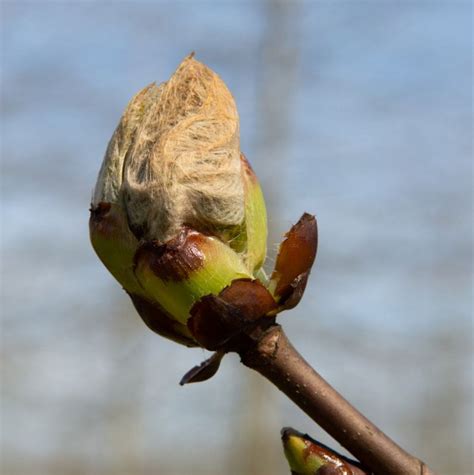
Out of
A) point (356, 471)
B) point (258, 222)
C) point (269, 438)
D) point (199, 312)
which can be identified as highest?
point (269, 438)

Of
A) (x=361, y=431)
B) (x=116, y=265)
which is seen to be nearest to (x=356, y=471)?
(x=361, y=431)

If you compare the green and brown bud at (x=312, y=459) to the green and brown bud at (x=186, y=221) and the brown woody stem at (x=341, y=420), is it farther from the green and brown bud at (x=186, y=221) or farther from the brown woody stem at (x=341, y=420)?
the green and brown bud at (x=186, y=221)

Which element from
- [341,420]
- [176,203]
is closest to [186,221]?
[176,203]

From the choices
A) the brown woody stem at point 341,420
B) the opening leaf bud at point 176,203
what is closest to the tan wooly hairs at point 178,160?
the opening leaf bud at point 176,203

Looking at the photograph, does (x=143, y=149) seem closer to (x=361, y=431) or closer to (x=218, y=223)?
(x=218, y=223)

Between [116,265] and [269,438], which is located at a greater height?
[269,438]

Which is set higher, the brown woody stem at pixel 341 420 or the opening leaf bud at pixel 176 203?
the opening leaf bud at pixel 176 203
